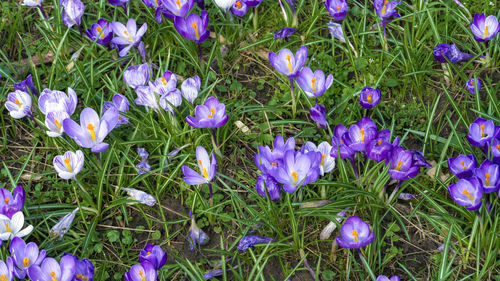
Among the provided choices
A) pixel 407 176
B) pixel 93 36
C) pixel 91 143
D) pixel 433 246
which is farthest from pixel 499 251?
pixel 93 36

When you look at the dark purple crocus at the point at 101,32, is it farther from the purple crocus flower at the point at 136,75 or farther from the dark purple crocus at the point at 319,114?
the dark purple crocus at the point at 319,114

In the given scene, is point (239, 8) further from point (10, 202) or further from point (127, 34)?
point (10, 202)

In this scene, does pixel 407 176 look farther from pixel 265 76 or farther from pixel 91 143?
pixel 91 143

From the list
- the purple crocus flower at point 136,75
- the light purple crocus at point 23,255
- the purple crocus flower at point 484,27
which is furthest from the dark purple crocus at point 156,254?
the purple crocus flower at point 484,27

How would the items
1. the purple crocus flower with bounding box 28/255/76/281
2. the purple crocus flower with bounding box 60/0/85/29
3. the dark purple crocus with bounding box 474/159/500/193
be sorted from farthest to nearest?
the purple crocus flower with bounding box 60/0/85/29, the dark purple crocus with bounding box 474/159/500/193, the purple crocus flower with bounding box 28/255/76/281

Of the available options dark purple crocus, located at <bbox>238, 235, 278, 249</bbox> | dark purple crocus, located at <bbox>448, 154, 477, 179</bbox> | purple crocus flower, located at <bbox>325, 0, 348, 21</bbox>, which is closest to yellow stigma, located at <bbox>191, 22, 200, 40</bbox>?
purple crocus flower, located at <bbox>325, 0, 348, 21</bbox>

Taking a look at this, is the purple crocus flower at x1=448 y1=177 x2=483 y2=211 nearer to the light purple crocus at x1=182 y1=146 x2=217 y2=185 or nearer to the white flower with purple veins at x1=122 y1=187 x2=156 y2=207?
the light purple crocus at x1=182 y1=146 x2=217 y2=185

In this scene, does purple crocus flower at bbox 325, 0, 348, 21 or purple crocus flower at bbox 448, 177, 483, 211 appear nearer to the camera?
purple crocus flower at bbox 448, 177, 483, 211

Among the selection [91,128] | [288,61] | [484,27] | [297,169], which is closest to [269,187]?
[297,169]
